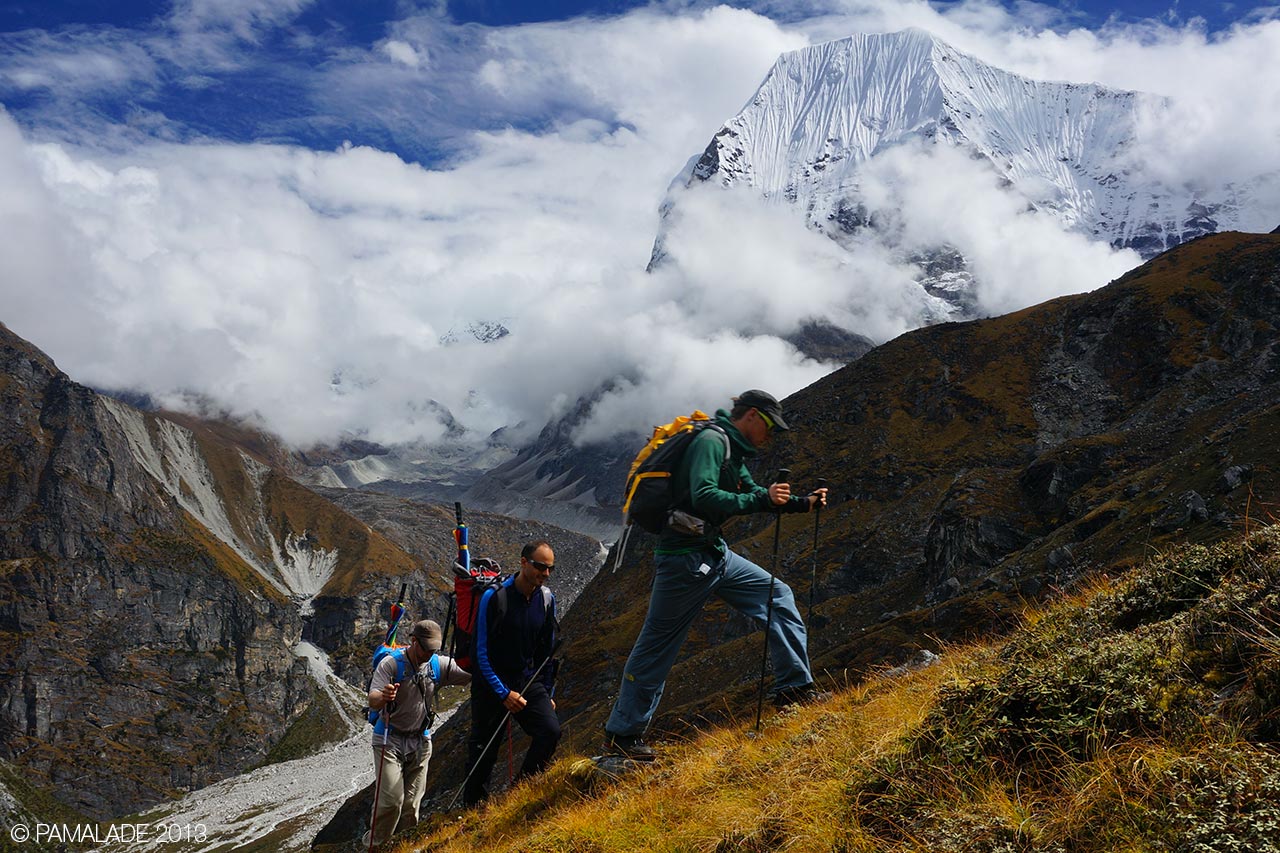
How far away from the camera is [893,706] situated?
21.5ft

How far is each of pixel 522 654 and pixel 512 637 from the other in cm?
26

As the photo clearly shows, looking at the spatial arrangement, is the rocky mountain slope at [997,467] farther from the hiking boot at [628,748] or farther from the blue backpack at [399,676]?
the hiking boot at [628,748]

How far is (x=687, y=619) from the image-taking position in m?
8.29

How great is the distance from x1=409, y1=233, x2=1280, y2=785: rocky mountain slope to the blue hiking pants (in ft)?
52.0

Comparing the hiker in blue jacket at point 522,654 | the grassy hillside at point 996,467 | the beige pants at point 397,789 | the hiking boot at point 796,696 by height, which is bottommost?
the grassy hillside at point 996,467

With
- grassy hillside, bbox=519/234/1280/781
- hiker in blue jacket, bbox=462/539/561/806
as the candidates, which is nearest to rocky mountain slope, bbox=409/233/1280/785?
grassy hillside, bbox=519/234/1280/781

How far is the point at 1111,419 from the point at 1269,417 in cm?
4200

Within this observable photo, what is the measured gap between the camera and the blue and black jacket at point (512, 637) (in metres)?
9.70

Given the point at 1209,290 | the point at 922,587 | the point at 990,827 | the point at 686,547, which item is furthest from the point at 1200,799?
the point at 1209,290

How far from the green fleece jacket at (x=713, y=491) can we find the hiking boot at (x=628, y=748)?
6.72 feet

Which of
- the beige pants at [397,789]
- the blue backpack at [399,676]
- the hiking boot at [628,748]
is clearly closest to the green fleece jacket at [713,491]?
the hiking boot at [628,748]

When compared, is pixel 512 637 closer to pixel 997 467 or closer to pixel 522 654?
pixel 522 654

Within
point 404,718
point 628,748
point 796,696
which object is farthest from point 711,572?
point 404,718

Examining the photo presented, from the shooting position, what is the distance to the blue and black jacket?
9.70 m
